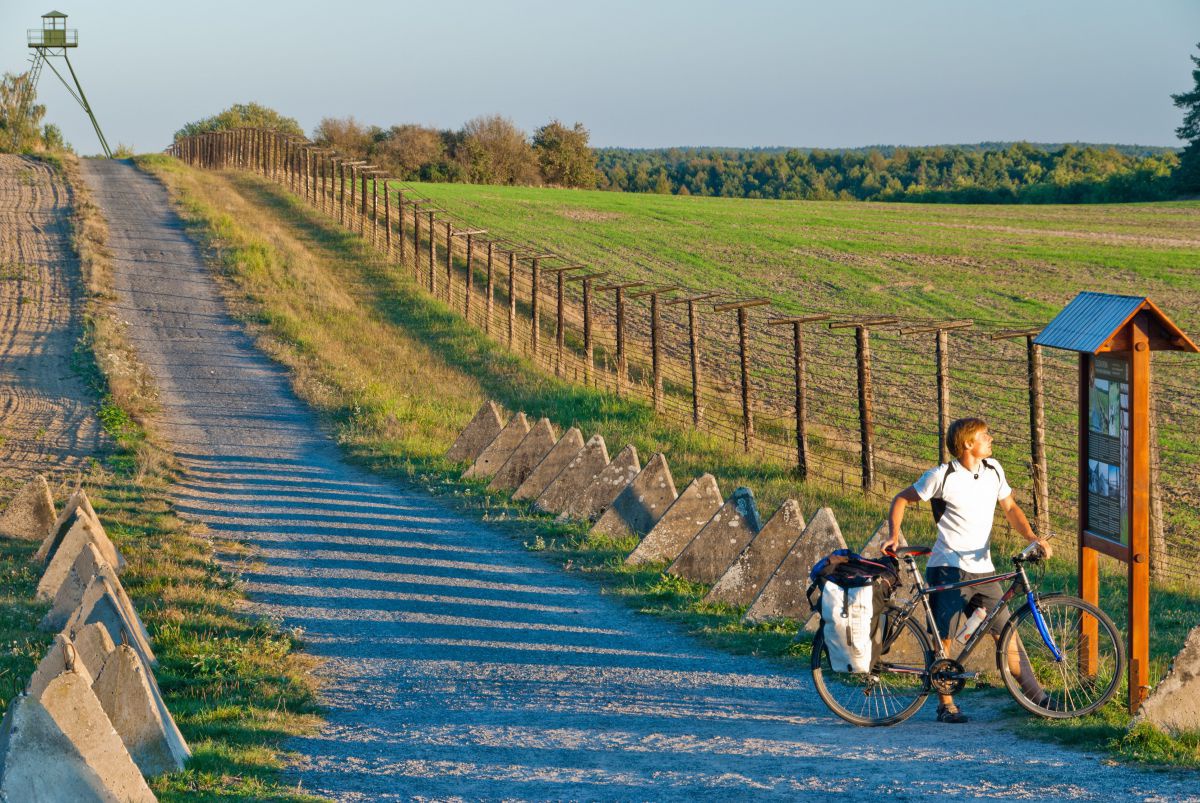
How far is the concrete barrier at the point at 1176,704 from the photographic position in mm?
6797

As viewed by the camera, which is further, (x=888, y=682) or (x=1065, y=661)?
(x=888, y=682)

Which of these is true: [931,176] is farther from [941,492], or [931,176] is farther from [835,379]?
[941,492]

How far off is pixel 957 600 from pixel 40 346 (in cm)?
2220

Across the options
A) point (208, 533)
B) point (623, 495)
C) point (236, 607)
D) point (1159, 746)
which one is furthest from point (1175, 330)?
point (208, 533)

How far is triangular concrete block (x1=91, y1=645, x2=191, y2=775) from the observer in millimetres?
6793

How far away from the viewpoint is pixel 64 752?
19.3 feet

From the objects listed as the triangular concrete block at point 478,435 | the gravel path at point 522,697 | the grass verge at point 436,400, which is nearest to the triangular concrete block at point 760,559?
the grass verge at point 436,400

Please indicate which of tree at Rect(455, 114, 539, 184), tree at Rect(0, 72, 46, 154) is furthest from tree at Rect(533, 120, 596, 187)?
tree at Rect(0, 72, 46, 154)

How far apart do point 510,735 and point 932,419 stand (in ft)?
48.2

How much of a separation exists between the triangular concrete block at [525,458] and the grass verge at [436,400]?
32cm

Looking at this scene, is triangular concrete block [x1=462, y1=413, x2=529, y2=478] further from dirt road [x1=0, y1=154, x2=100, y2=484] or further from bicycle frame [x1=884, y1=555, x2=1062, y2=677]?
bicycle frame [x1=884, y1=555, x2=1062, y2=677]

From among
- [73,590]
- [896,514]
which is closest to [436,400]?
[73,590]

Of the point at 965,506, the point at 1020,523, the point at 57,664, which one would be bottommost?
the point at 57,664

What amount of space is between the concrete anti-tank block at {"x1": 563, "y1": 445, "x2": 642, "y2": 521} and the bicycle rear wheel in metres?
5.41
